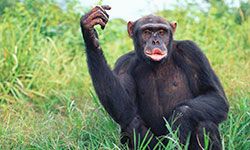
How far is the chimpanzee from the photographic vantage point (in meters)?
5.50

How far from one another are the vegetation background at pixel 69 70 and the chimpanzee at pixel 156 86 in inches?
10.4

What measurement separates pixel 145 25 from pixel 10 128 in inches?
64.0

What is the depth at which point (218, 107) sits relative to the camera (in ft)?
18.5

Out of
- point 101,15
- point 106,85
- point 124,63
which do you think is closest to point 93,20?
point 101,15

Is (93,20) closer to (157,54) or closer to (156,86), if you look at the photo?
(157,54)

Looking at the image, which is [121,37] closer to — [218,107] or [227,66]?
[227,66]

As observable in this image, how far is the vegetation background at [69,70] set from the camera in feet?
19.6

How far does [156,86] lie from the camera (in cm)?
596

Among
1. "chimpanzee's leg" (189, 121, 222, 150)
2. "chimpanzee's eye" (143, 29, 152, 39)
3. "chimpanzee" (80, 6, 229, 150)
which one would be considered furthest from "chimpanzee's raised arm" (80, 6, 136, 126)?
"chimpanzee's leg" (189, 121, 222, 150)

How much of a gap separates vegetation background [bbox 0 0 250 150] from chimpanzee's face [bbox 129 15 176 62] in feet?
2.67

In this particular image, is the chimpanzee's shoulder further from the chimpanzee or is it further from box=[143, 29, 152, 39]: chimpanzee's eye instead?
box=[143, 29, 152, 39]: chimpanzee's eye

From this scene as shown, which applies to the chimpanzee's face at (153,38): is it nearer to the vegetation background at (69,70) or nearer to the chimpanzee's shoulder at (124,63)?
the chimpanzee's shoulder at (124,63)

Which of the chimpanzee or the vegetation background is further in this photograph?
the vegetation background

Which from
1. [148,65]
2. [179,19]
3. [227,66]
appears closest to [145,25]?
[148,65]
